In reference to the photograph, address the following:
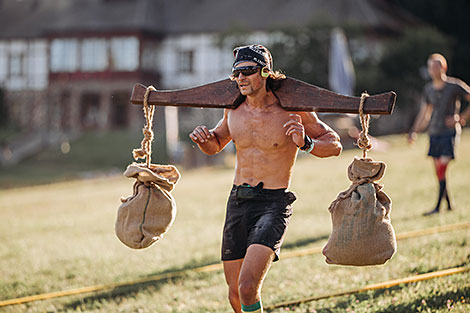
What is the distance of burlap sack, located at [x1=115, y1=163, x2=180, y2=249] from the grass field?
1489 millimetres

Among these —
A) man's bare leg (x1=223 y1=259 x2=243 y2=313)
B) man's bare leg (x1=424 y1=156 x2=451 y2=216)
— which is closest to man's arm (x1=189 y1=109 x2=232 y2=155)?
man's bare leg (x1=223 y1=259 x2=243 y2=313)

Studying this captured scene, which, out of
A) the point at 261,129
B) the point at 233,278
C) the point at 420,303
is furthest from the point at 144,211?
the point at 420,303

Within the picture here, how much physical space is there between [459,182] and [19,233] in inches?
391

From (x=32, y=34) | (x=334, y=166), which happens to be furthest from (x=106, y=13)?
(x=334, y=166)

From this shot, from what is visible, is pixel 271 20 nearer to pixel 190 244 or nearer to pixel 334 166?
pixel 334 166

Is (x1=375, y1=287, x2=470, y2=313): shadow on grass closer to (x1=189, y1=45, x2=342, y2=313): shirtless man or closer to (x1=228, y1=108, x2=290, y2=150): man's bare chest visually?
(x1=189, y1=45, x2=342, y2=313): shirtless man

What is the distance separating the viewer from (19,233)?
13.8 metres

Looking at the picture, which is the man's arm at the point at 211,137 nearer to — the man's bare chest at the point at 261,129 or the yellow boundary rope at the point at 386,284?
the man's bare chest at the point at 261,129

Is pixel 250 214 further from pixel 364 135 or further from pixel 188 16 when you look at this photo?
pixel 188 16

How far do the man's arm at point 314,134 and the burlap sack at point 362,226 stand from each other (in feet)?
1.00

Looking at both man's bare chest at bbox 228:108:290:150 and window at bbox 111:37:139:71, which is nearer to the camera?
man's bare chest at bbox 228:108:290:150

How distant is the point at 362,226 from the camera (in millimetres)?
5031

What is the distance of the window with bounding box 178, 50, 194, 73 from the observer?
4741cm

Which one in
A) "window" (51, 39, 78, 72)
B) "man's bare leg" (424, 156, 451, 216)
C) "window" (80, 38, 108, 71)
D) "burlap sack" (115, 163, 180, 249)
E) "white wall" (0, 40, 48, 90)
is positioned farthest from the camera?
"white wall" (0, 40, 48, 90)
